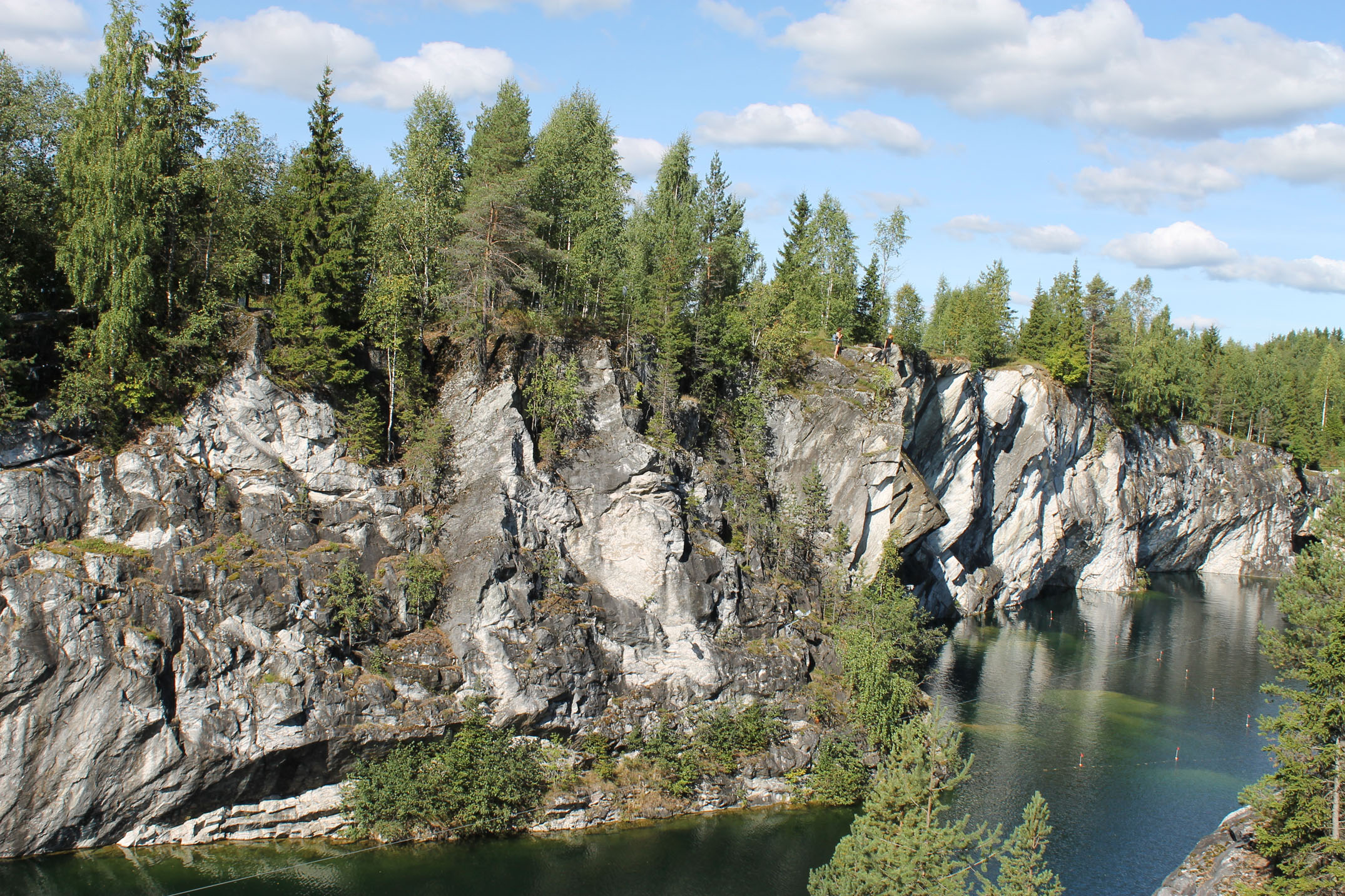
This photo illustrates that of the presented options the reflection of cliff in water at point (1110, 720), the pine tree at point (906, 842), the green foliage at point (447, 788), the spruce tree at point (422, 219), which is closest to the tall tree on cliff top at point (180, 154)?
the spruce tree at point (422, 219)

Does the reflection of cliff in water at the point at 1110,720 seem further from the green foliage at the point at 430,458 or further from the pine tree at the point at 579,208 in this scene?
the pine tree at the point at 579,208

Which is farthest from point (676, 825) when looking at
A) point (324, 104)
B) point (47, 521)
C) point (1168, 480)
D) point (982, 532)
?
point (1168, 480)

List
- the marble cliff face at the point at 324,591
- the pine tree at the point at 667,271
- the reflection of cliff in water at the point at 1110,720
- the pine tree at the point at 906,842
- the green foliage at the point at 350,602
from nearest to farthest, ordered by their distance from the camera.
Answer: the pine tree at the point at 906,842, the marble cliff face at the point at 324,591, the green foliage at the point at 350,602, the reflection of cliff in water at the point at 1110,720, the pine tree at the point at 667,271

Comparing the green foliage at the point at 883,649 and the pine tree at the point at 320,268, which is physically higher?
the pine tree at the point at 320,268

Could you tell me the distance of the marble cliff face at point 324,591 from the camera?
2848 cm

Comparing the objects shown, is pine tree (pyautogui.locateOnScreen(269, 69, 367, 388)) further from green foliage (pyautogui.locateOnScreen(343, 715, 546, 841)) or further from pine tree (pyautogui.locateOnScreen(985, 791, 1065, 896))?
pine tree (pyautogui.locateOnScreen(985, 791, 1065, 896))

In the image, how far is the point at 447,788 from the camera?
102 ft

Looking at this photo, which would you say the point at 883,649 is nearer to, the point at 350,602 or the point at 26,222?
the point at 350,602

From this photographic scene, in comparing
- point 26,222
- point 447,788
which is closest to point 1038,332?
point 447,788

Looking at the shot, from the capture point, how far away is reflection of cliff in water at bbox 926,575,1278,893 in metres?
33.5

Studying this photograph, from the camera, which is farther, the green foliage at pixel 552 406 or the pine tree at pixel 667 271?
the pine tree at pixel 667 271

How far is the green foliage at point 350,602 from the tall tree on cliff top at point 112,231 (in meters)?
10.4

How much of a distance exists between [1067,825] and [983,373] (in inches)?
1480

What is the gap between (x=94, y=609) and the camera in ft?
95.5
